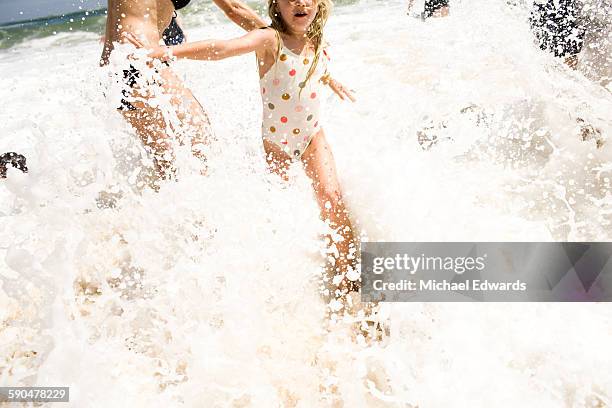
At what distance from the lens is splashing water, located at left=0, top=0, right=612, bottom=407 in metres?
1.73

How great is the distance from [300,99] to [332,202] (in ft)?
2.04

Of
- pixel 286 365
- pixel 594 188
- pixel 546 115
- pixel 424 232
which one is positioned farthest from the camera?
→ pixel 546 115

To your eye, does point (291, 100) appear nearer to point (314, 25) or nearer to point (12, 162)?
point (314, 25)

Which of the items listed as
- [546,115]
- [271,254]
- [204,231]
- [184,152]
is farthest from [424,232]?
[546,115]

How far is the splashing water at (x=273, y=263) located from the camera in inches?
67.9

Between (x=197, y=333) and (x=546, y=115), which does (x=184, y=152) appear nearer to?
(x=197, y=333)

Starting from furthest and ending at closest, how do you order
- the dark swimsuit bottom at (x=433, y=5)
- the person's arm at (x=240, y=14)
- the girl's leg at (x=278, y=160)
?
the dark swimsuit bottom at (x=433, y=5) → the person's arm at (x=240, y=14) → the girl's leg at (x=278, y=160)

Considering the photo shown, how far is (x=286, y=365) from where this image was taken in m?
1.84

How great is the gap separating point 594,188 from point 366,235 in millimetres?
1425

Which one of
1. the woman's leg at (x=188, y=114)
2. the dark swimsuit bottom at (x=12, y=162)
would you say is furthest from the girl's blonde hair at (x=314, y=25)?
the dark swimsuit bottom at (x=12, y=162)

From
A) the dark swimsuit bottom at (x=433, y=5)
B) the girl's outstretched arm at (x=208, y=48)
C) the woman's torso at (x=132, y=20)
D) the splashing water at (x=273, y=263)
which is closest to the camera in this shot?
the splashing water at (x=273, y=263)

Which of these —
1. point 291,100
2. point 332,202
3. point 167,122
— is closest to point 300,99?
point 291,100

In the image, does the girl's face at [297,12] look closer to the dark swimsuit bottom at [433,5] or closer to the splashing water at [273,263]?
the splashing water at [273,263]

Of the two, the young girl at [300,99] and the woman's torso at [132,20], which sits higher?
the woman's torso at [132,20]
